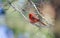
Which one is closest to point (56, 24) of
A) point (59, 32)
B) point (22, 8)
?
point (59, 32)

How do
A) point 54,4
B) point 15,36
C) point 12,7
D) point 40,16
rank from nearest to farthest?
point 54,4 → point 40,16 → point 12,7 → point 15,36

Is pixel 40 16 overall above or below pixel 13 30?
below

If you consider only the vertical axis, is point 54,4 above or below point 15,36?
below

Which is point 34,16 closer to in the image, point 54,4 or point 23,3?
point 23,3

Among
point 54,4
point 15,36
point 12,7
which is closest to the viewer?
point 54,4

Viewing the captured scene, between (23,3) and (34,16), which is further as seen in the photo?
(23,3)

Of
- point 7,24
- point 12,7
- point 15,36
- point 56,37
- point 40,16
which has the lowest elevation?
point 56,37

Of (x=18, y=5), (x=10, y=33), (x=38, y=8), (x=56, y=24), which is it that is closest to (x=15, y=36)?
(x=10, y=33)

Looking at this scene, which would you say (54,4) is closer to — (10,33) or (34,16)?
(34,16)

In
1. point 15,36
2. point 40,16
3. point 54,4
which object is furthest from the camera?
point 15,36
